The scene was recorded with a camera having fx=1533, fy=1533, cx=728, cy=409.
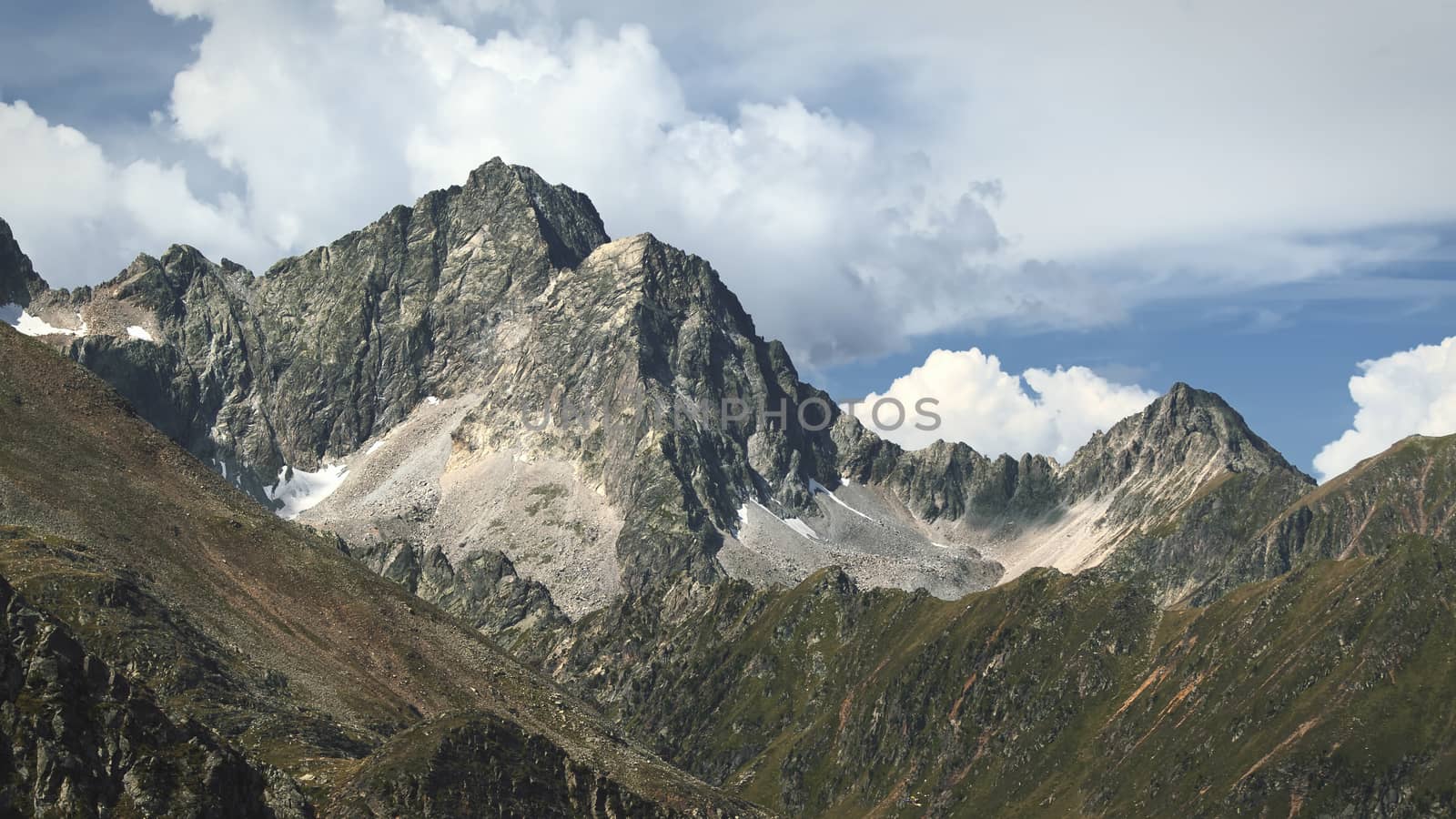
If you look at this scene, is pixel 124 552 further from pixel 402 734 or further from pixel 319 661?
pixel 402 734

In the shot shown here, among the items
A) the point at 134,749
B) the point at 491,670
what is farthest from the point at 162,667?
the point at 134,749

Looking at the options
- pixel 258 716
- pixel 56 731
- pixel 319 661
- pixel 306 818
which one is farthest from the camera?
pixel 319 661

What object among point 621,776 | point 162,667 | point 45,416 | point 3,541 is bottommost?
point 621,776

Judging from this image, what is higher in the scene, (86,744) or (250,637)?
(250,637)

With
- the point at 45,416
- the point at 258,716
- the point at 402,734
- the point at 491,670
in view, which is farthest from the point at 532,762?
the point at 45,416

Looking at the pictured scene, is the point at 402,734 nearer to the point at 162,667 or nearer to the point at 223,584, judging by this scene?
the point at 162,667

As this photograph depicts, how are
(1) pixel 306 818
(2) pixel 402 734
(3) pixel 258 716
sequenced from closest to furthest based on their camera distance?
(1) pixel 306 818 → (2) pixel 402 734 → (3) pixel 258 716

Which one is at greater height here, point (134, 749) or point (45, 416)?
point (45, 416)

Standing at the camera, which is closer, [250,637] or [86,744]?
[86,744]

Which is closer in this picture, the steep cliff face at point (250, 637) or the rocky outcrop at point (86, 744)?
the rocky outcrop at point (86, 744)

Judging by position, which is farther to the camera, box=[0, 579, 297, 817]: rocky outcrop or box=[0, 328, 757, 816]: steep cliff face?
box=[0, 328, 757, 816]: steep cliff face

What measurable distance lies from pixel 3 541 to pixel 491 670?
61.8 meters

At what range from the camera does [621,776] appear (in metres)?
182

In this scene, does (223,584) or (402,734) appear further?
(223,584)
